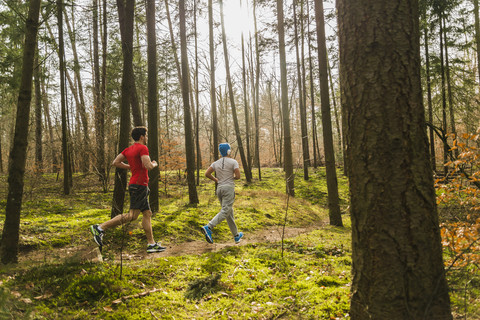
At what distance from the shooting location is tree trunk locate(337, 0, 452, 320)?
1876 mm

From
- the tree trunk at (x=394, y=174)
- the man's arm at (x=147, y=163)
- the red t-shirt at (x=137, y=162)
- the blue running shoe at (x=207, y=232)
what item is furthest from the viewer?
the blue running shoe at (x=207, y=232)

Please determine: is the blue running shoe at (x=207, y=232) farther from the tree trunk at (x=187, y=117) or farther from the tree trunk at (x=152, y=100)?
the tree trunk at (x=187, y=117)

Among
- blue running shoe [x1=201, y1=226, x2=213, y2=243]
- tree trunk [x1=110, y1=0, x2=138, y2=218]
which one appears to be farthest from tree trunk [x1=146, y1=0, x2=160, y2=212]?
blue running shoe [x1=201, y1=226, x2=213, y2=243]

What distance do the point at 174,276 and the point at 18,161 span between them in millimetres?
2860

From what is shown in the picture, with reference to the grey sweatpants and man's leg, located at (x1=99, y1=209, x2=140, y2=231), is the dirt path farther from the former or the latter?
the grey sweatpants

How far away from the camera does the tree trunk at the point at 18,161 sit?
13.0 ft

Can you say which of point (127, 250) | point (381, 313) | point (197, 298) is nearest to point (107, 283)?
point (197, 298)

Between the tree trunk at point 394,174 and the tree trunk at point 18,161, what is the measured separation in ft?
15.0

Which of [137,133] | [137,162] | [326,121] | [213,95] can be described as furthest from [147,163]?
[213,95]

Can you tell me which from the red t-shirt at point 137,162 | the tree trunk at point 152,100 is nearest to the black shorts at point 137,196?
the red t-shirt at point 137,162

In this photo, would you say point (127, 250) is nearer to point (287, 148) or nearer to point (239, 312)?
point (239, 312)

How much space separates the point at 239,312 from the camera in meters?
3.13

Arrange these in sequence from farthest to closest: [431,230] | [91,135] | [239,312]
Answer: [91,135] < [239,312] < [431,230]

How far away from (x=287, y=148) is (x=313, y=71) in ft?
34.6
